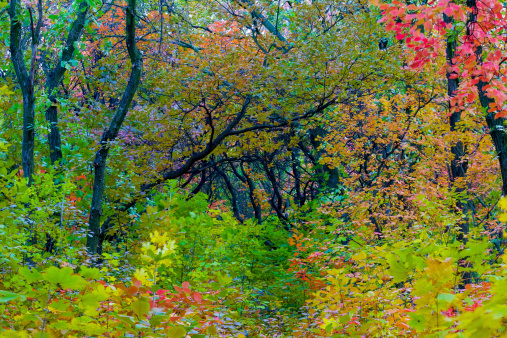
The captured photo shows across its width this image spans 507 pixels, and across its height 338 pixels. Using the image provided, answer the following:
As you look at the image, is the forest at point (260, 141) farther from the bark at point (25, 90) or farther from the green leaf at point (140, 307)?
the green leaf at point (140, 307)

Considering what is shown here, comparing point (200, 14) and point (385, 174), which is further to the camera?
point (200, 14)

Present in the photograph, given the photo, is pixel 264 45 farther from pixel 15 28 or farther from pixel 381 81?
pixel 15 28

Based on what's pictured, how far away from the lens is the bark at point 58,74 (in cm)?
604

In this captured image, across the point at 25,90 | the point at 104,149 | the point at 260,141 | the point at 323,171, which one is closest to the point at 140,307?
the point at 104,149

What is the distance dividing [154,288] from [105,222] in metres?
4.66

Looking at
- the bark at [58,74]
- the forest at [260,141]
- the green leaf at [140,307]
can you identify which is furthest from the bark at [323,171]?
the green leaf at [140,307]

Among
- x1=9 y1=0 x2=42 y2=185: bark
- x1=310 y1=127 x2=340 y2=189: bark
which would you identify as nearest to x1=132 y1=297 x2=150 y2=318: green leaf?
x1=9 y1=0 x2=42 y2=185: bark

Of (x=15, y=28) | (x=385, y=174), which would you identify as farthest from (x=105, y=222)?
(x=385, y=174)

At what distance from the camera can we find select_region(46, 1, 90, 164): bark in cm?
604

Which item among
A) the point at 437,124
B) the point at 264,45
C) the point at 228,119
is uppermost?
the point at 264,45

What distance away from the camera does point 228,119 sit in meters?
9.16

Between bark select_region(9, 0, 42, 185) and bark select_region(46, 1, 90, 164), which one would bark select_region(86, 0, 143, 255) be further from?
bark select_region(46, 1, 90, 164)

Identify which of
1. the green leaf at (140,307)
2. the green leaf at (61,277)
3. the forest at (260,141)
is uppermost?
the forest at (260,141)

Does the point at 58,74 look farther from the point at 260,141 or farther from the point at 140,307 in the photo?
the point at 140,307
